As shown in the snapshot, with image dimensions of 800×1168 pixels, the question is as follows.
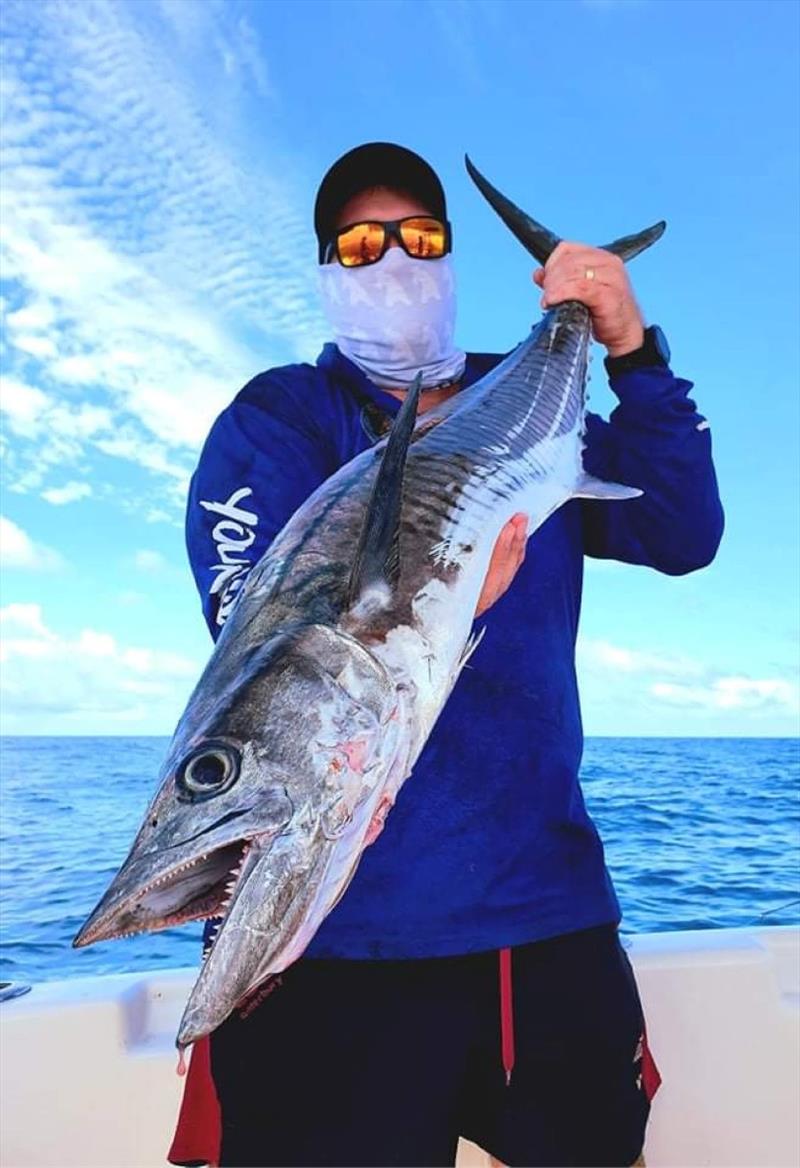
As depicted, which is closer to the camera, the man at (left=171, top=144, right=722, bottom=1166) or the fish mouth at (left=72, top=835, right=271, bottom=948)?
the fish mouth at (left=72, top=835, right=271, bottom=948)

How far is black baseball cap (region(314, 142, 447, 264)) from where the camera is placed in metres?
2.68

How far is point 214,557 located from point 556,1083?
48.9 inches

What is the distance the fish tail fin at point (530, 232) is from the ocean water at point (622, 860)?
74.4 inches

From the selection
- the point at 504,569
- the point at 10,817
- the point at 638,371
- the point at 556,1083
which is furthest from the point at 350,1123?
the point at 10,817

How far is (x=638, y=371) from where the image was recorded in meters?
2.33

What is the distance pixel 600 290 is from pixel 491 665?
0.90 m

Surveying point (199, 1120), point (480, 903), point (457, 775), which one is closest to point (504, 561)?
point (457, 775)

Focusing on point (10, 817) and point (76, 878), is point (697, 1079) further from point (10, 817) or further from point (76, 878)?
point (10, 817)

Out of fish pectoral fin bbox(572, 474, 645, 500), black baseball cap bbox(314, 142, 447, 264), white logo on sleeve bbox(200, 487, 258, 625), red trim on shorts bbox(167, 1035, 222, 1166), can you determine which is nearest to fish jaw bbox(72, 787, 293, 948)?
white logo on sleeve bbox(200, 487, 258, 625)

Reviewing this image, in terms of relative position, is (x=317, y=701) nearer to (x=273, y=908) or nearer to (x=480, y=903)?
(x=273, y=908)

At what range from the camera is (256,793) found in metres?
1.35

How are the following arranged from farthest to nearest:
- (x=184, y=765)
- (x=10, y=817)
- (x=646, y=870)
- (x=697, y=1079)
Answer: (x=10, y=817) → (x=646, y=870) → (x=697, y=1079) → (x=184, y=765)

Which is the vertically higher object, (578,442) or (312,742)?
(578,442)

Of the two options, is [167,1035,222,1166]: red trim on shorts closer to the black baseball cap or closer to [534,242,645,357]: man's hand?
[534,242,645,357]: man's hand
